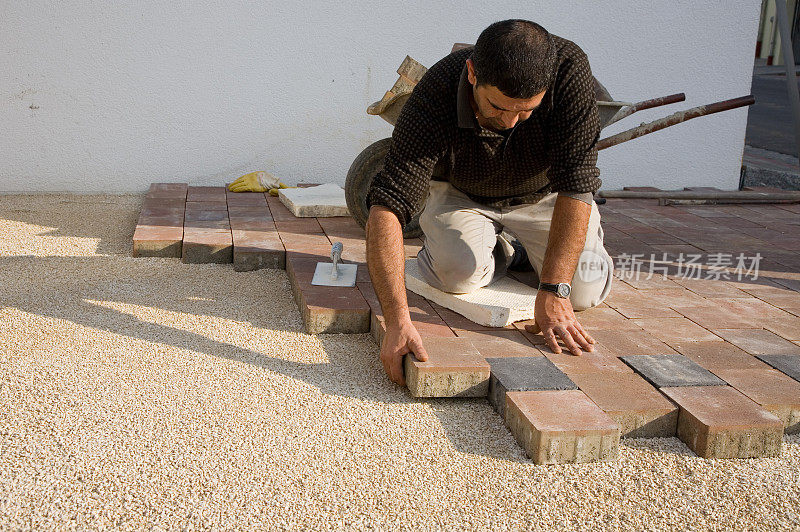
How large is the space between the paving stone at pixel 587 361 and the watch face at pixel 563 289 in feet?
0.69

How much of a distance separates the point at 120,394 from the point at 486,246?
164 cm

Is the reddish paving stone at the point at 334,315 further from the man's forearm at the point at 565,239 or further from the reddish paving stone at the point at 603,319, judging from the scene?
the reddish paving stone at the point at 603,319

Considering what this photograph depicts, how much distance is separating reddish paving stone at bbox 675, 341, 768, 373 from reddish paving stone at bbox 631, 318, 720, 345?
0.06m

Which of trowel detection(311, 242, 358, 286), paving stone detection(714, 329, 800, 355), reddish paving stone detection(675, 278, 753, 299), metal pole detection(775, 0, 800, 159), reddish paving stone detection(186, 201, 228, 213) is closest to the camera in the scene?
paving stone detection(714, 329, 800, 355)

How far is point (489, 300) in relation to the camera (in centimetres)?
333

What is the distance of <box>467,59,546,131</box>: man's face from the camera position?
256 cm

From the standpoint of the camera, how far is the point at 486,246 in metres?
3.46

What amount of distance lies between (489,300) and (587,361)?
0.59m

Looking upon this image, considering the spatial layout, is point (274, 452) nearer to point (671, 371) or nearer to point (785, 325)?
point (671, 371)

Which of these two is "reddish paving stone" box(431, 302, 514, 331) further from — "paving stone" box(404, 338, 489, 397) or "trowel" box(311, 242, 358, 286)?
"trowel" box(311, 242, 358, 286)

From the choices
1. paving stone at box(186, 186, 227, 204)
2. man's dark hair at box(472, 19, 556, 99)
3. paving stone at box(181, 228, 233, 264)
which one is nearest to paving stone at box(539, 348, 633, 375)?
man's dark hair at box(472, 19, 556, 99)

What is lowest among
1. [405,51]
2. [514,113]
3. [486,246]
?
[486,246]

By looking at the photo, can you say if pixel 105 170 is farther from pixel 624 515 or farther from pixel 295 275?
pixel 624 515

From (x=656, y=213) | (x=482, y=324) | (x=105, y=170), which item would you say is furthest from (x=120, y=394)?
(x=656, y=213)
